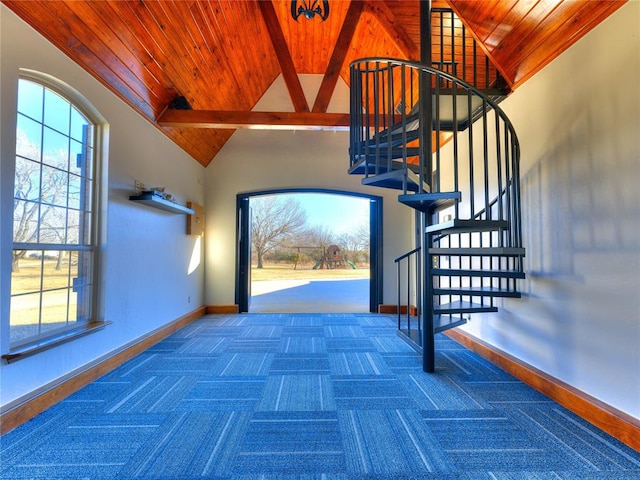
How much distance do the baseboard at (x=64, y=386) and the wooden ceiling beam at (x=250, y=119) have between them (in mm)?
2565

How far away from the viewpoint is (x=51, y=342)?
6.99 ft

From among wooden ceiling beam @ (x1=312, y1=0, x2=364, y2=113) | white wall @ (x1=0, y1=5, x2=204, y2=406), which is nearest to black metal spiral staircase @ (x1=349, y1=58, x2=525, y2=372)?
wooden ceiling beam @ (x1=312, y1=0, x2=364, y2=113)

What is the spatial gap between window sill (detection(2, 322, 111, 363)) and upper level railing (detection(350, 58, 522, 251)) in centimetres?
Answer: 274

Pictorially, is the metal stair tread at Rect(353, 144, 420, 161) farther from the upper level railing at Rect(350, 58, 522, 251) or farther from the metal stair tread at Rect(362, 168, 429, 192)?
the metal stair tread at Rect(362, 168, 429, 192)

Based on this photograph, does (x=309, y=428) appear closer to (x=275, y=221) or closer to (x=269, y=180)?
(x=269, y=180)

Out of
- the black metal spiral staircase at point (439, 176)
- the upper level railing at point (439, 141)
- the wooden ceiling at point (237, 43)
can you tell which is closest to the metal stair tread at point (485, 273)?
the black metal spiral staircase at point (439, 176)

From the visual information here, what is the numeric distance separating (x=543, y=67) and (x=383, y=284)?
3709mm

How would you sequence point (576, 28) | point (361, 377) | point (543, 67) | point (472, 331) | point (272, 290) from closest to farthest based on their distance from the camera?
point (576, 28), point (543, 67), point (361, 377), point (472, 331), point (272, 290)

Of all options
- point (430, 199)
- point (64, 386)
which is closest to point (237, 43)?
point (430, 199)

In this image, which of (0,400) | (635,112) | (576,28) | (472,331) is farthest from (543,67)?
(0,400)

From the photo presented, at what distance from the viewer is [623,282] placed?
1.81 meters

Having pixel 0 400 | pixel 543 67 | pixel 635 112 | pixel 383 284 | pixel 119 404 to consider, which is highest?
pixel 543 67

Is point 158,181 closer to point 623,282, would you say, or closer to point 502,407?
point 502,407

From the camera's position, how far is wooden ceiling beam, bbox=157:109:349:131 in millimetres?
3594
